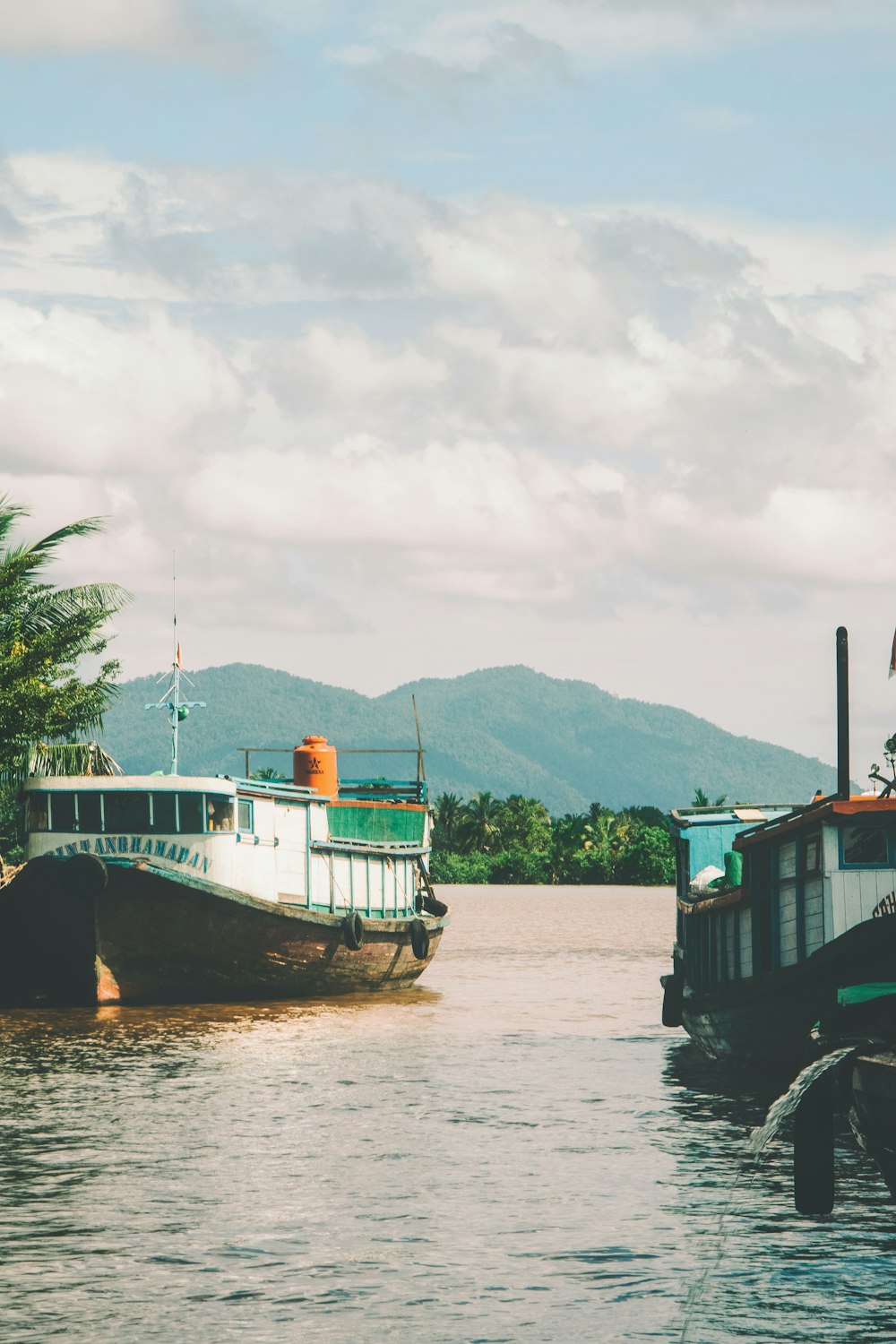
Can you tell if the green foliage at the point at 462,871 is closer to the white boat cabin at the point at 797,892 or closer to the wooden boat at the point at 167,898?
the wooden boat at the point at 167,898

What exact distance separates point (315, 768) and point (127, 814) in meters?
6.14

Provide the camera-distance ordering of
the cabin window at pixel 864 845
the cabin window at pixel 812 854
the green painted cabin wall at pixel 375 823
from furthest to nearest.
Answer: the green painted cabin wall at pixel 375 823, the cabin window at pixel 812 854, the cabin window at pixel 864 845

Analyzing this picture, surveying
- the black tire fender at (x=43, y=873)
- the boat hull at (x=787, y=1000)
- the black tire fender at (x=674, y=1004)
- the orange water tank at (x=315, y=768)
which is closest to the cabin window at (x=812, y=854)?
the boat hull at (x=787, y=1000)

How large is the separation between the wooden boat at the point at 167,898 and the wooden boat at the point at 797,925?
8836 mm

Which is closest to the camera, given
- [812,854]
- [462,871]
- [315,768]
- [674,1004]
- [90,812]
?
[812,854]

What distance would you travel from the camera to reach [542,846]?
121 meters

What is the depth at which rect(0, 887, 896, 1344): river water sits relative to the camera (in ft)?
37.1

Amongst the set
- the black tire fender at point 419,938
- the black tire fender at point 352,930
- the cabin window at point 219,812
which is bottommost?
the black tire fender at point 419,938

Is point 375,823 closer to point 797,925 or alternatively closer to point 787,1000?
point 797,925

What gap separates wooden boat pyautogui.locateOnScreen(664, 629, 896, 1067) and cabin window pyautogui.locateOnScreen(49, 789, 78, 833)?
11.4 m

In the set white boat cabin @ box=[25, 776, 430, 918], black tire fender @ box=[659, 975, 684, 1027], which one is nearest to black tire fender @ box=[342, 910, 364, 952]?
white boat cabin @ box=[25, 776, 430, 918]

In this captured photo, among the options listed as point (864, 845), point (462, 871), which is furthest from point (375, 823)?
point (462, 871)

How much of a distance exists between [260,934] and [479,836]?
93332mm

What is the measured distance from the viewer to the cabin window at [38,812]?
29.7 m
